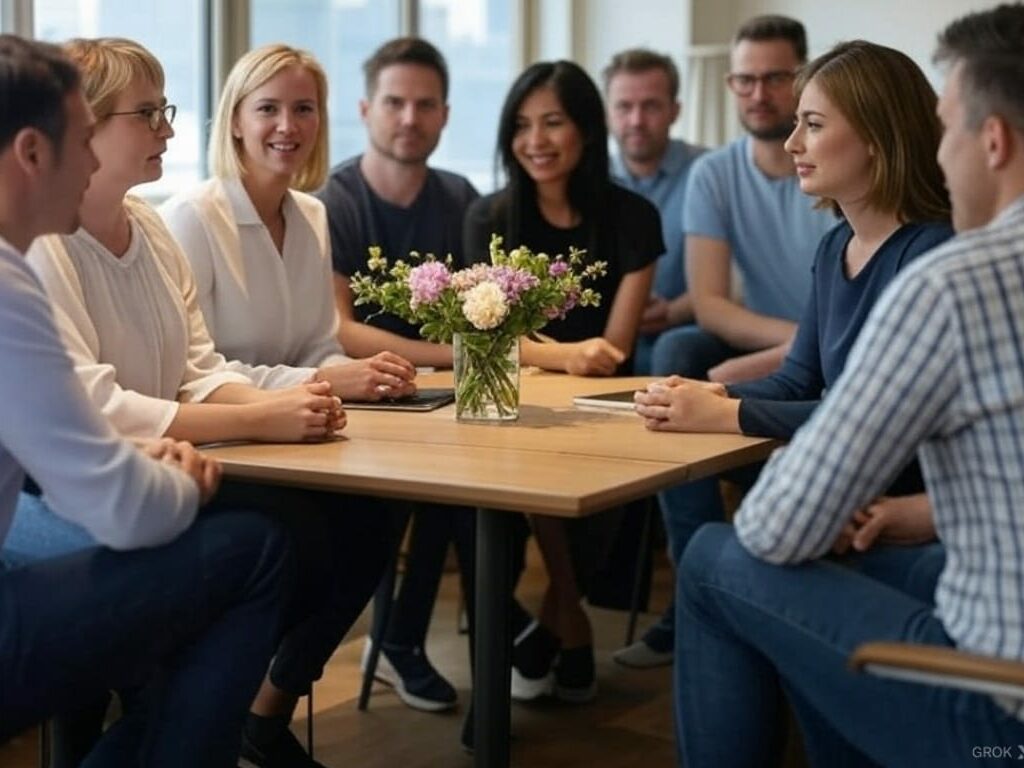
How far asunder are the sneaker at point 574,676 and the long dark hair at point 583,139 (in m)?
0.96

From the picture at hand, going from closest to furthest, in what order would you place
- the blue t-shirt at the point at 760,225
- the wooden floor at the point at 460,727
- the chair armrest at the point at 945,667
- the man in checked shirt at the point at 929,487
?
1. the chair armrest at the point at 945,667
2. the man in checked shirt at the point at 929,487
3. the wooden floor at the point at 460,727
4. the blue t-shirt at the point at 760,225

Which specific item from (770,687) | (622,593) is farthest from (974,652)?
(622,593)

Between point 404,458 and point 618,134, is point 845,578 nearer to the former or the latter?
point 404,458

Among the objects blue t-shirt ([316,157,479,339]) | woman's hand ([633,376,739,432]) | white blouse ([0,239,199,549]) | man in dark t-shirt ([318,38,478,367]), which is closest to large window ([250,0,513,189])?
man in dark t-shirt ([318,38,478,367])

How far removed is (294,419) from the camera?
7.98ft

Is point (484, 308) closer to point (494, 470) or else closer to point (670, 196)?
point (494, 470)

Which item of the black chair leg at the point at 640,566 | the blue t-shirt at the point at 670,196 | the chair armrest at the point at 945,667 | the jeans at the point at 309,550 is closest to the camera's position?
the chair armrest at the point at 945,667

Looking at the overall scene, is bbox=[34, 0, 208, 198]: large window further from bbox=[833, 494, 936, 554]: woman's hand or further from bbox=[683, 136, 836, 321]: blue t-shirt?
bbox=[833, 494, 936, 554]: woman's hand

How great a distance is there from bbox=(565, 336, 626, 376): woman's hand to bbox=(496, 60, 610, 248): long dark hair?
540mm

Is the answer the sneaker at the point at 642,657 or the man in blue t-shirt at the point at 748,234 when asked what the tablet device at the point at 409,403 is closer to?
the sneaker at the point at 642,657

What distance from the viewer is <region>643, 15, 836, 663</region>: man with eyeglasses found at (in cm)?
411

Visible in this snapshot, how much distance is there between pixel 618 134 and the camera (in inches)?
190

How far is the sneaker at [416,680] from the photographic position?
3492 millimetres

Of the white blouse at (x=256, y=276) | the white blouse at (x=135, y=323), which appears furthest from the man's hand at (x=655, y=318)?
the white blouse at (x=135, y=323)
